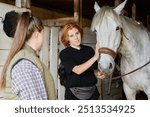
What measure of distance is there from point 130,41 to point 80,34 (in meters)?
0.61

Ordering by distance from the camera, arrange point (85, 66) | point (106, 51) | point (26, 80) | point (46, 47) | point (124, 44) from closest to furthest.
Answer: point (26, 80), point (85, 66), point (106, 51), point (124, 44), point (46, 47)

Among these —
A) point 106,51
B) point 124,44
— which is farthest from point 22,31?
point 124,44

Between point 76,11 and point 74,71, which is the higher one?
point 76,11

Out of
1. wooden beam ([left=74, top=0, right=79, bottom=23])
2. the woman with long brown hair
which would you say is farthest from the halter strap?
the woman with long brown hair

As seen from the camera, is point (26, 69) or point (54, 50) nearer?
point (26, 69)

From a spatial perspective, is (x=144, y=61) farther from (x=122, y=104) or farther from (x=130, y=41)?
(x=122, y=104)

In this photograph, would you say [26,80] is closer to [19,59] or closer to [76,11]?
[19,59]

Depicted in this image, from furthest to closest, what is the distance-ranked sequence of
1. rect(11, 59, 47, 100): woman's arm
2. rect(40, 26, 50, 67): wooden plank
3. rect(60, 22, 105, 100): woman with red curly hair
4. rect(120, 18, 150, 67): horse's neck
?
rect(40, 26, 50, 67): wooden plank
rect(120, 18, 150, 67): horse's neck
rect(60, 22, 105, 100): woman with red curly hair
rect(11, 59, 47, 100): woman's arm

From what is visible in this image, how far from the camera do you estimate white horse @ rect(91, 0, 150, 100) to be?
6.84ft

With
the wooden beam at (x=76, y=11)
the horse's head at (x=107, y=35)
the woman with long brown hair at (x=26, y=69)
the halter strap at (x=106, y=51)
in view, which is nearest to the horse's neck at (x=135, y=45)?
the horse's head at (x=107, y=35)

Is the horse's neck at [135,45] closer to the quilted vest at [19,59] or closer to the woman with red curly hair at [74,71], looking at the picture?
the woman with red curly hair at [74,71]

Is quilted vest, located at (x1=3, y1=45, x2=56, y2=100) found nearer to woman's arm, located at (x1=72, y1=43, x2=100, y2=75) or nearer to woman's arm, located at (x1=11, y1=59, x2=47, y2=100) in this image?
woman's arm, located at (x1=11, y1=59, x2=47, y2=100)

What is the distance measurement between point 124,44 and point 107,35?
10.3 inches

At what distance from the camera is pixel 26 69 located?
3.70 ft
